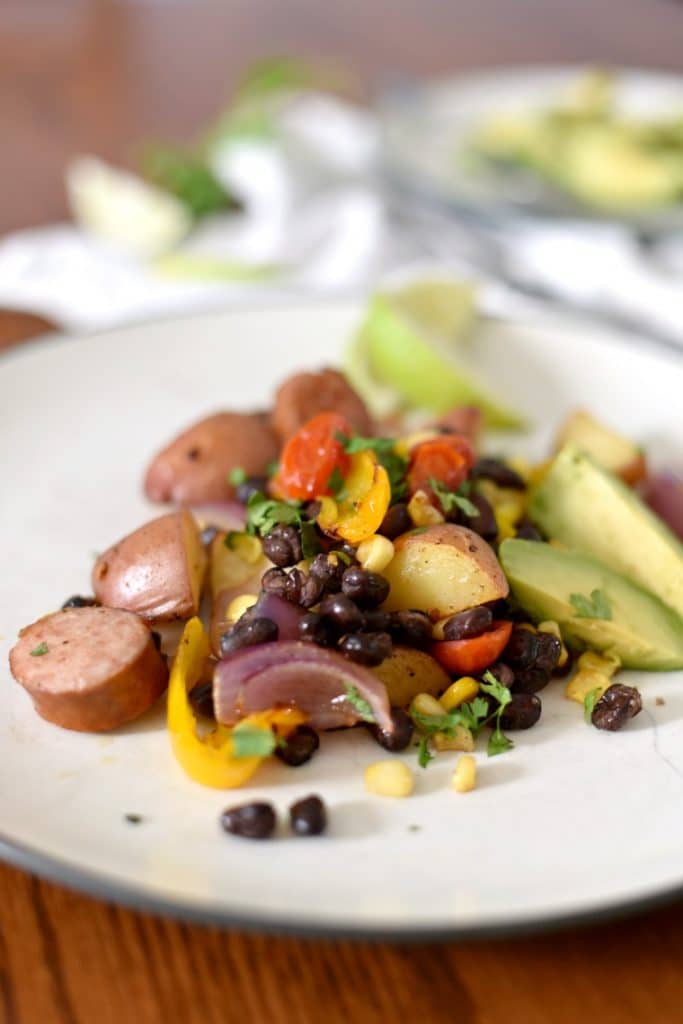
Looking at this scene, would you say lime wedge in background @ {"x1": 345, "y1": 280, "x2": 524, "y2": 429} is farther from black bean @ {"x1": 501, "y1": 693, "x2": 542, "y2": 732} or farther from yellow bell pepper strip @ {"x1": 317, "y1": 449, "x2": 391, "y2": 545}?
black bean @ {"x1": 501, "y1": 693, "x2": 542, "y2": 732}

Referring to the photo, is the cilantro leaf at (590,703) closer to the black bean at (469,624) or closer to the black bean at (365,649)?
the black bean at (469,624)

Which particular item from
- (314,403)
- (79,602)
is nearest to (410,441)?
(314,403)

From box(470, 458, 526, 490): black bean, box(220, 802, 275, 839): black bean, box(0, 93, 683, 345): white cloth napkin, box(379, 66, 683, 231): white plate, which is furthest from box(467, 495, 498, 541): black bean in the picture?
box(379, 66, 683, 231): white plate

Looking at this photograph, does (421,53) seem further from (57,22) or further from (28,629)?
(28,629)


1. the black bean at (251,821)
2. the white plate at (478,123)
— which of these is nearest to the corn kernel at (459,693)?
the black bean at (251,821)

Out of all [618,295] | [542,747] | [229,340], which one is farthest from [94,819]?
[618,295]
